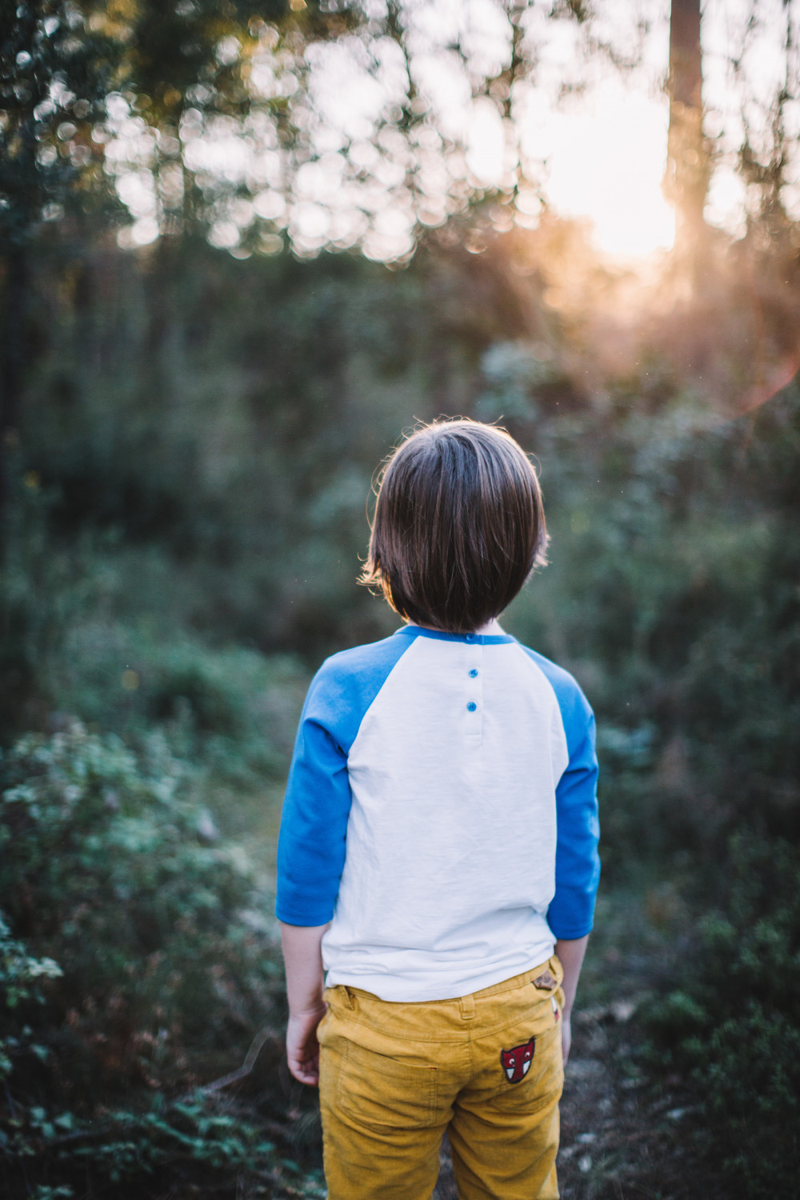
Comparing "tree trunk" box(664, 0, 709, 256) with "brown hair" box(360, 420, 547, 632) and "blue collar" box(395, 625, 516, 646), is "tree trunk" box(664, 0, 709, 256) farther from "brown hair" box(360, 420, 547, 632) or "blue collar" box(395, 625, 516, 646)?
"blue collar" box(395, 625, 516, 646)

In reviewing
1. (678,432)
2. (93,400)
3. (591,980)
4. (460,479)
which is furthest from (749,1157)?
(93,400)

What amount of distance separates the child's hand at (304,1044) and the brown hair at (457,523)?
81cm

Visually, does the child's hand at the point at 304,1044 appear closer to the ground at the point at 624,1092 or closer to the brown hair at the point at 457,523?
the brown hair at the point at 457,523

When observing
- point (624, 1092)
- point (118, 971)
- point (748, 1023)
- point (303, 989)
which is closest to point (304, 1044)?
point (303, 989)

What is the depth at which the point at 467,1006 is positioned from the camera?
116 cm

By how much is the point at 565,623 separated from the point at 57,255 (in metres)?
4.66

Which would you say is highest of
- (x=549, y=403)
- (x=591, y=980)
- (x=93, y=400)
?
(x=93, y=400)

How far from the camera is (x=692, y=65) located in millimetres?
3979

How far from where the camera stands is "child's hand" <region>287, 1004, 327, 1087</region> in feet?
4.39

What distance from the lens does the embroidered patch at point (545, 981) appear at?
1.27 m

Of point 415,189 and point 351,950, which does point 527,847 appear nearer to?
point 351,950

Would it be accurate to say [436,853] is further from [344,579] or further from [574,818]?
[344,579]

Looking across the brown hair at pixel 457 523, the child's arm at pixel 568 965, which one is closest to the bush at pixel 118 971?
the child's arm at pixel 568 965

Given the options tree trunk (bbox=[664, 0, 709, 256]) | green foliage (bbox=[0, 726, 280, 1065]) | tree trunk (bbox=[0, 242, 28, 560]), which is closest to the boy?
green foliage (bbox=[0, 726, 280, 1065])
